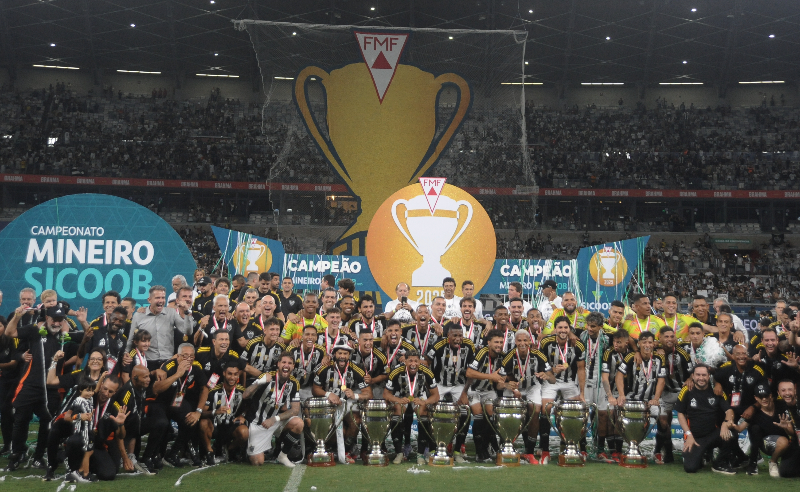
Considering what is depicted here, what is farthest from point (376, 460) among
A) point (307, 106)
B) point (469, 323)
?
point (307, 106)

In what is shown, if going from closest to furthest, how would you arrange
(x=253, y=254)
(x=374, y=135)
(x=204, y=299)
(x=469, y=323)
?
(x=469, y=323)
(x=204, y=299)
(x=374, y=135)
(x=253, y=254)

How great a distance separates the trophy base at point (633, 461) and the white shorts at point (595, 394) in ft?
2.27

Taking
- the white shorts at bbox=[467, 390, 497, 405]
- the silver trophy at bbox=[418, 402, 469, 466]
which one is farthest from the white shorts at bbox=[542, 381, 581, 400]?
the silver trophy at bbox=[418, 402, 469, 466]

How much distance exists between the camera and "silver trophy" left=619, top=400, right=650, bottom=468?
7707 millimetres

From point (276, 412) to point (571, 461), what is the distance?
322 centimetres

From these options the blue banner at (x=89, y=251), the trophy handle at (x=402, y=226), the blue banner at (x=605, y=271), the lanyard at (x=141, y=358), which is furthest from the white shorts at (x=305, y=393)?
the blue banner at (x=605, y=271)

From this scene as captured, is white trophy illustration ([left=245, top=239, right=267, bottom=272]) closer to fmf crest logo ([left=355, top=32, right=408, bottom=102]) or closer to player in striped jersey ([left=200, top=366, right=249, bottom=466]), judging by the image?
fmf crest logo ([left=355, top=32, right=408, bottom=102])

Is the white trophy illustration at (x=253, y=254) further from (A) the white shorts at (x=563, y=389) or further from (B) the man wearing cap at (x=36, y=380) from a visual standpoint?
(A) the white shorts at (x=563, y=389)

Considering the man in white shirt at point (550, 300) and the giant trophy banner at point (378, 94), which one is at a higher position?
the giant trophy banner at point (378, 94)

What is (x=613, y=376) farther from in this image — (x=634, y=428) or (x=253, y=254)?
(x=253, y=254)

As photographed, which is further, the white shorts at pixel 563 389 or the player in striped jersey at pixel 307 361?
the white shorts at pixel 563 389

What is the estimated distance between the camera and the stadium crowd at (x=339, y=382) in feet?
23.9

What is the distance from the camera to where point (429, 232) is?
11781 millimetres

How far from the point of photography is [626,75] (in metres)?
36.0
